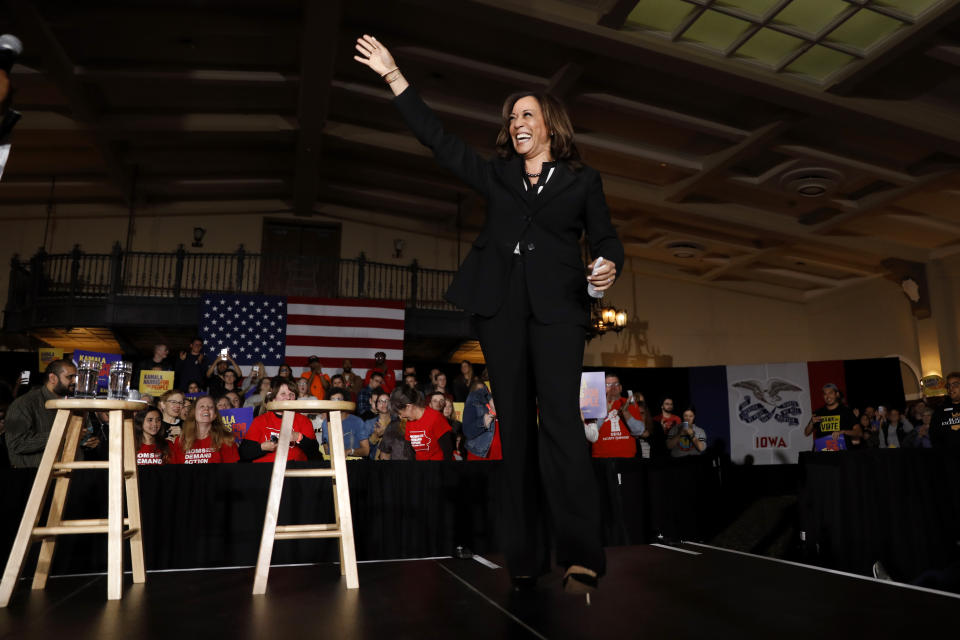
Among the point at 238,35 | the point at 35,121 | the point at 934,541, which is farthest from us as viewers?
the point at 35,121

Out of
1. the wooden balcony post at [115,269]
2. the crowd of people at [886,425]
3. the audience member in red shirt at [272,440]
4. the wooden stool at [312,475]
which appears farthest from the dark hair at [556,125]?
the wooden balcony post at [115,269]

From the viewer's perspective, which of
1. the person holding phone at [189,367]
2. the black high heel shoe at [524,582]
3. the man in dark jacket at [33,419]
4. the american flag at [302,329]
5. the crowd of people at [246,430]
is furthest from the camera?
the american flag at [302,329]

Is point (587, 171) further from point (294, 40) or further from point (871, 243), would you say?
point (871, 243)

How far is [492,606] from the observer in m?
1.58

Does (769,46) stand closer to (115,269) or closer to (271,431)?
(271,431)

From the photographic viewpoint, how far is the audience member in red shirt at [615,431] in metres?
6.19

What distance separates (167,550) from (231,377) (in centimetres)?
472

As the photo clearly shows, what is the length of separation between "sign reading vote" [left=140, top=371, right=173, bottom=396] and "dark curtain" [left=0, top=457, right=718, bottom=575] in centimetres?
513

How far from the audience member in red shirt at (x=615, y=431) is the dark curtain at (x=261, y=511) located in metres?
2.48

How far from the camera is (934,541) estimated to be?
397 centimetres

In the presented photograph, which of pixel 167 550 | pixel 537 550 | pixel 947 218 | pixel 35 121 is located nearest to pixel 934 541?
pixel 537 550

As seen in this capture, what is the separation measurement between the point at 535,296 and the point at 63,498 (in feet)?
5.50

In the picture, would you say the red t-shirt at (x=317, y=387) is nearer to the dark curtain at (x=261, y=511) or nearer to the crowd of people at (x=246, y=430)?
the crowd of people at (x=246, y=430)

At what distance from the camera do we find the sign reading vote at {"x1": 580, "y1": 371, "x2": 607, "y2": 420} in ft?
17.0
